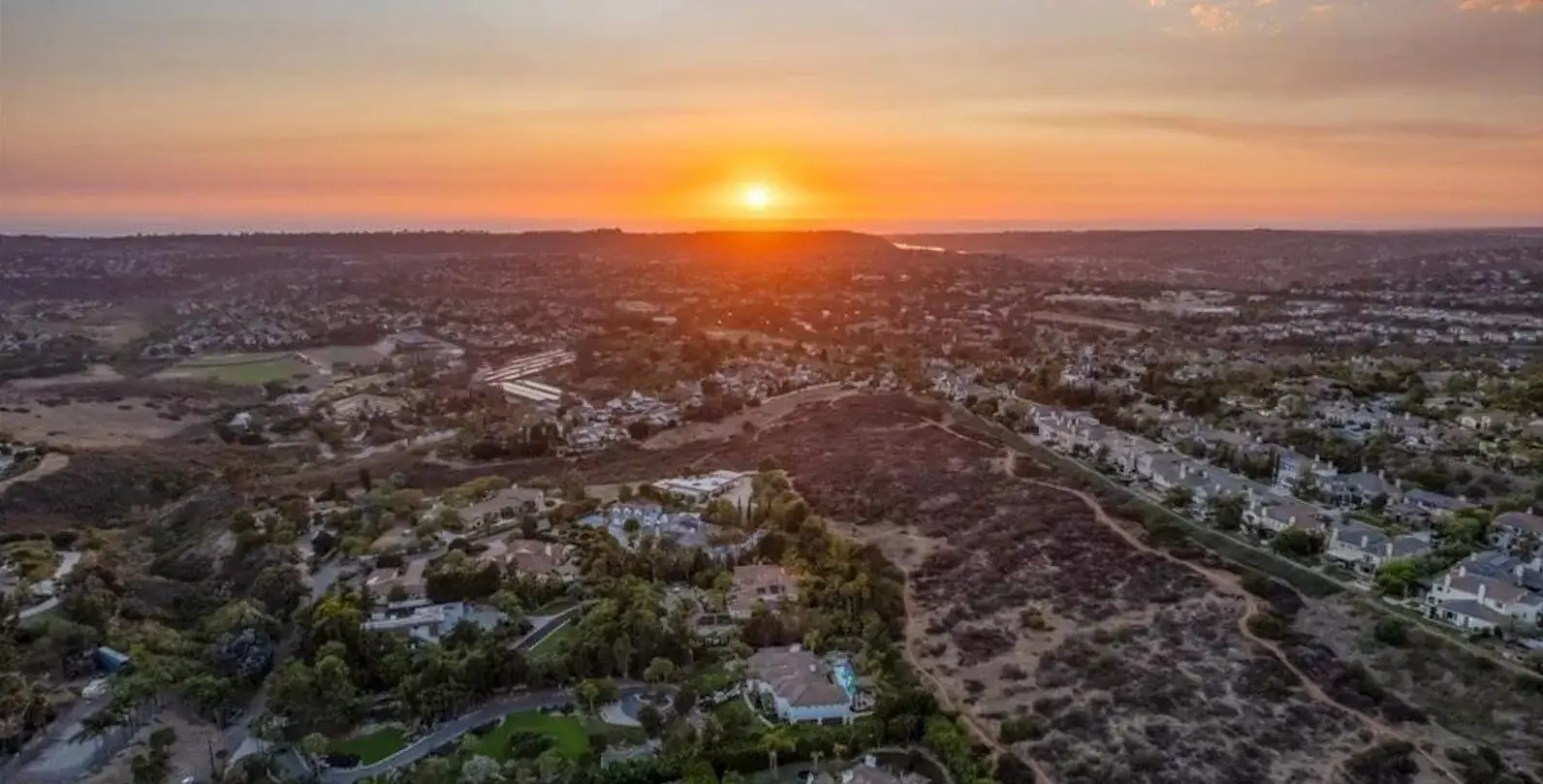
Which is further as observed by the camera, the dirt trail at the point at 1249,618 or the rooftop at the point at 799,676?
the rooftop at the point at 799,676

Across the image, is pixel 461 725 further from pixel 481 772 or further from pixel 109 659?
pixel 109 659

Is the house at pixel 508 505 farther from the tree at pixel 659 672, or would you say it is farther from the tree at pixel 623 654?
the tree at pixel 659 672

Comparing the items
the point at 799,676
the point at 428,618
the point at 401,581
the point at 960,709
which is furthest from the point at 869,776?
the point at 401,581

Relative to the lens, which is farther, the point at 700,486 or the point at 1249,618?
the point at 700,486

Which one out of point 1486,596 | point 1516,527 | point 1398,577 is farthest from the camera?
point 1516,527

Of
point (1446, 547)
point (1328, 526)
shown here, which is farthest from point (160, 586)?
point (1446, 547)

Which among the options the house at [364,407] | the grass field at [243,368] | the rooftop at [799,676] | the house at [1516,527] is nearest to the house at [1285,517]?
the house at [1516,527]
